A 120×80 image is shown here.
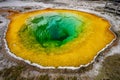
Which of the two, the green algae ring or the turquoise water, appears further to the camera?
the turquoise water

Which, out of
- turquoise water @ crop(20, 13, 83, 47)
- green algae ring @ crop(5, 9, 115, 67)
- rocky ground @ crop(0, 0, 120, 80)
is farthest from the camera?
turquoise water @ crop(20, 13, 83, 47)

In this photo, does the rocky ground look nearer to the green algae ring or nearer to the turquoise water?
the green algae ring

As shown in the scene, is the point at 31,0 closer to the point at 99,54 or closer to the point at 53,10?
the point at 53,10

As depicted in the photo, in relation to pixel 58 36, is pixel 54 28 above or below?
above

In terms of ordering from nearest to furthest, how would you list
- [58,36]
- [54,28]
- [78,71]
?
[78,71], [58,36], [54,28]

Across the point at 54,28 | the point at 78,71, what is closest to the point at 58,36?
the point at 54,28

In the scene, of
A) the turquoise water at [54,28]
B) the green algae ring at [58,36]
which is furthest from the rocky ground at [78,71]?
the turquoise water at [54,28]

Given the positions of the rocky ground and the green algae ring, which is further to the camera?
the green algae ring

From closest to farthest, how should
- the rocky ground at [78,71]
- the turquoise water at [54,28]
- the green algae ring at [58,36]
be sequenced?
the rocky ground at [78,71] → the green algae ring at [58,36] → the turquoise water at [54,28]

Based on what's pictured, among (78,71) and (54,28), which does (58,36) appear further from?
(78,71)

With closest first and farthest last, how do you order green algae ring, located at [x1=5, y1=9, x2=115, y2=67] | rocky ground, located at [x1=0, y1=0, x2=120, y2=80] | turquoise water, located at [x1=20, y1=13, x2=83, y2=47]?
rocky ground, located at [x1=0, y1=0, x2=120, y2=80] < green algae ring, located at [x1=5, y1=9, x2=115, y2=67] < turquoise water, located at [x1=20, y1=13, x2=83, y2=47]

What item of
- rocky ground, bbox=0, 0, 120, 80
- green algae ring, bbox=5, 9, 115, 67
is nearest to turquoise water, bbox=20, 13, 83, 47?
green algae ring, bbox=5, 9, 115, 67

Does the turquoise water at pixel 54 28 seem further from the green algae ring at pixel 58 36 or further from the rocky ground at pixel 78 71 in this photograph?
the rocky ground at pixel 78 71
